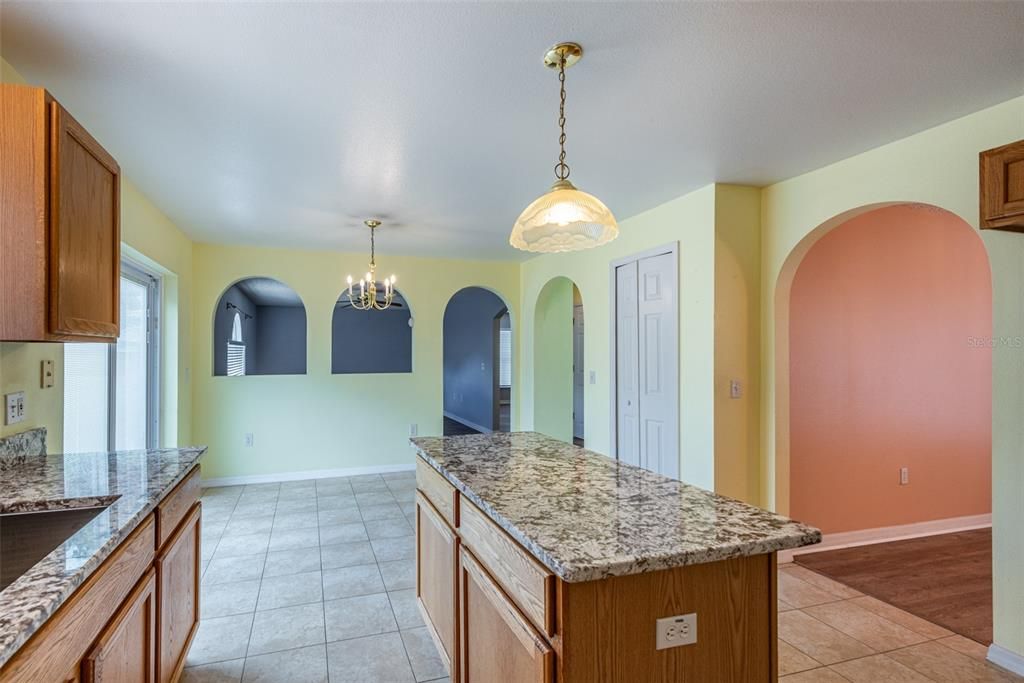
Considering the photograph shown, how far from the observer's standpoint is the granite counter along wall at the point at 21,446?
6.53ft

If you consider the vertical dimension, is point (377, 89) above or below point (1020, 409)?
above

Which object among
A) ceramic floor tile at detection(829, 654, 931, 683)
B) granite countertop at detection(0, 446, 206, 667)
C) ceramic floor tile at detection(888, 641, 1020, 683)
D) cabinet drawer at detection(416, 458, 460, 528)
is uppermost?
granite countertop at detection(0, 446, 206, 667)

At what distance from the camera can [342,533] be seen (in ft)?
13.4

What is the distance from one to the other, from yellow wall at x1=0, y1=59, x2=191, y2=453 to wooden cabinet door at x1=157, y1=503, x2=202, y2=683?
0.72 meters

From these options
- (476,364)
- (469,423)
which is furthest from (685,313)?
(469,423)

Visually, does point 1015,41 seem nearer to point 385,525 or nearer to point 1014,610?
point 1014,610

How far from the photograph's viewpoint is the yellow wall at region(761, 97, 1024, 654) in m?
2.29

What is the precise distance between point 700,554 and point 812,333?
2.97 m

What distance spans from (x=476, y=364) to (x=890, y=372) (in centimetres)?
660

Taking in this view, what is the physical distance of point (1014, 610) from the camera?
2301 millimetres

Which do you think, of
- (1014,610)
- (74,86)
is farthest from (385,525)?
(1014,610)

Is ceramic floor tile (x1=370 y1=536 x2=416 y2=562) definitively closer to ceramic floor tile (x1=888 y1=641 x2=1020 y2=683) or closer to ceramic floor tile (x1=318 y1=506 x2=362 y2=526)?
ceramic floor tile (x1=318 y1=506 x2=362 y2=526)

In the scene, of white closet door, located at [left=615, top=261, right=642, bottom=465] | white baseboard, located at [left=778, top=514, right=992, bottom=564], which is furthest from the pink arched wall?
white closet door, located at [left=615, top=261, right=642, bottom=465]

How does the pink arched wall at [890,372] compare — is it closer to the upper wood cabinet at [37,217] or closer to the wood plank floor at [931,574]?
the wood plank floor at [931,574]
